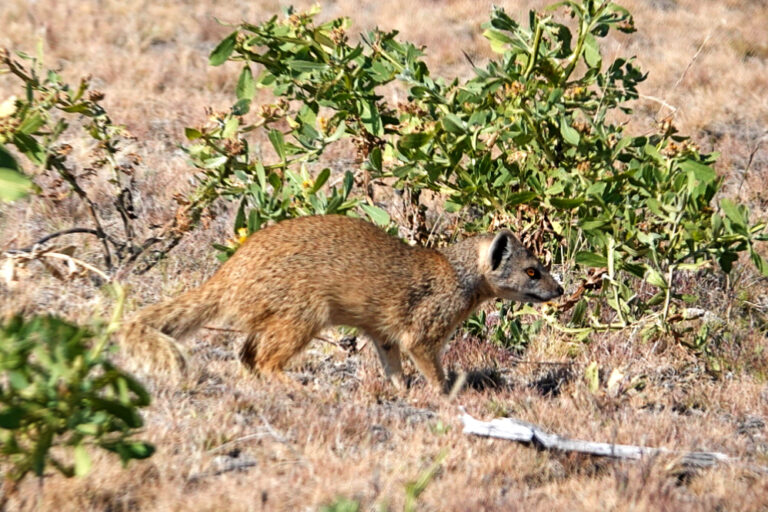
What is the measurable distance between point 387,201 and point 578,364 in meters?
2.68

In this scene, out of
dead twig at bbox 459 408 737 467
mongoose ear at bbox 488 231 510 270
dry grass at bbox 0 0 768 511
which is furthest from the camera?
mongoose ear at bbox 488 231 510 270

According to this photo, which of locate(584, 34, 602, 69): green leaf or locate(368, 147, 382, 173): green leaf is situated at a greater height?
locate(584, 34, 602, 69): green leaf

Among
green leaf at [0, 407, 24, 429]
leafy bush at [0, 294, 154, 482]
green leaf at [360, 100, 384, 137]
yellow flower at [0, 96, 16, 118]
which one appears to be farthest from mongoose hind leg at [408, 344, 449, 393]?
green leaf at [0, 407, 24, 429]

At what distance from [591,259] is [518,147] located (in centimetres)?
90

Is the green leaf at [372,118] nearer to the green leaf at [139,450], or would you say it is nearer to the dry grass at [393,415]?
the dry grass at [393,415]

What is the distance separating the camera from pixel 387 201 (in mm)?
7883

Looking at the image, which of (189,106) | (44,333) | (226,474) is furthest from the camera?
(189,106)

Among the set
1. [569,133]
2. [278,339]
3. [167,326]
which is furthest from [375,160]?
[167,326]

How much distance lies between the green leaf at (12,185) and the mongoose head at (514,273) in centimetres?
329

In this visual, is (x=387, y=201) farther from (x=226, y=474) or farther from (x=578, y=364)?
(x=226, y=474)

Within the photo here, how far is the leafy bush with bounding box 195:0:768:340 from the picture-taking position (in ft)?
18.6

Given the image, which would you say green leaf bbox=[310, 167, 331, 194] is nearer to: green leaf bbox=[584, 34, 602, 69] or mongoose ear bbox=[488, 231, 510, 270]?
mongoose ear bbox=[488, 231, 510, 270]

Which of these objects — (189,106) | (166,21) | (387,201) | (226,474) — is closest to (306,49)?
(387,201)

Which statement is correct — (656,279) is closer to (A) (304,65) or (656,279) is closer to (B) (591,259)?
(B) (591,259)
